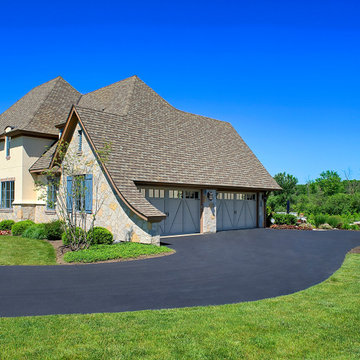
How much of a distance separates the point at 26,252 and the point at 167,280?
7.14m

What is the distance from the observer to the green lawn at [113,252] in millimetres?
12664

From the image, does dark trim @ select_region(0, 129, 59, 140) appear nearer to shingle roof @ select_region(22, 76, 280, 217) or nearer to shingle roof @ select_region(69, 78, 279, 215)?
shingle roof @ select_region(22, 76, 280, 217)

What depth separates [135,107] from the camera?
21938 mm

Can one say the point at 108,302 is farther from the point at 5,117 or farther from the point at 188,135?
the point at 5,117

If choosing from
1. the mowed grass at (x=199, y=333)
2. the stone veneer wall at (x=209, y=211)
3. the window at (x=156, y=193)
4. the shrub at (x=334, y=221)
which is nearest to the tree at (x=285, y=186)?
the shrub at (x=334, y=221)

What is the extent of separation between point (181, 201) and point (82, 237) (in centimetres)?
668

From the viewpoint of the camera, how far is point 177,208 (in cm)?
2047

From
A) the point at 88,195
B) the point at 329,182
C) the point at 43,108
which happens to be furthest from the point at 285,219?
the point at 329,182

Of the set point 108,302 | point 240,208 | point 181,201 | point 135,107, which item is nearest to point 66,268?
point 108,302

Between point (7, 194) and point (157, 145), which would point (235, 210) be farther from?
point (7, 194)

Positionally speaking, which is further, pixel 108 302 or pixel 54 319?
pixel 108 302

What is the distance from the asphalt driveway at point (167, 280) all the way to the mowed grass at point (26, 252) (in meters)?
1.08

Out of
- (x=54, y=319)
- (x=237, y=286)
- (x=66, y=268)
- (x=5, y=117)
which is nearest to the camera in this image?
(x=54, y=319)

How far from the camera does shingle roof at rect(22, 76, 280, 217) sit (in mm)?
17812
